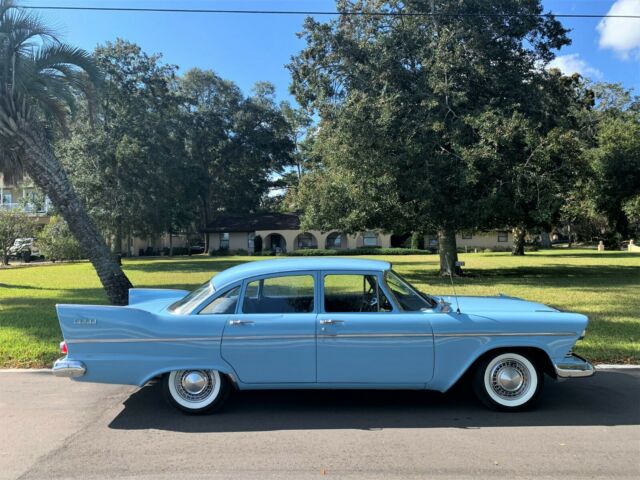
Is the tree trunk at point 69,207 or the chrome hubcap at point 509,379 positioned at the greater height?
the tree trunk at point 69,207

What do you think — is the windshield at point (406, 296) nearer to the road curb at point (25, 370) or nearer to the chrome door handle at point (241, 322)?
the chrome door handle at point (241, 322)

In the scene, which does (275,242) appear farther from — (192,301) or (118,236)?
(192,301)

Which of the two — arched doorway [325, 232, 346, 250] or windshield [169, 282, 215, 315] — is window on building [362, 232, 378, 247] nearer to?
arched doorway [325, 232, 346, 250]

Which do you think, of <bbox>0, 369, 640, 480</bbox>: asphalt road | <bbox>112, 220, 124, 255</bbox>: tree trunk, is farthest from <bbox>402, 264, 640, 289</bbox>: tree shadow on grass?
<bbox>112, 220, 124, 255</bbox>: tree trunk

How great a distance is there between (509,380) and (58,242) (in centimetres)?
3581

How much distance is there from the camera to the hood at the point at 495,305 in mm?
5409

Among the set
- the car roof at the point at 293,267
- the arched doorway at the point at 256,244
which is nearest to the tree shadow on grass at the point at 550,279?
the car roof at the point at 293,267

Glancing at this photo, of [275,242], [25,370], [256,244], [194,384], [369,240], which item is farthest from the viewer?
[275,242]

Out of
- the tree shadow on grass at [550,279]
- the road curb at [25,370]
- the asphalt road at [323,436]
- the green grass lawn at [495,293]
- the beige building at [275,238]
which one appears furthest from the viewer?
the beige building at [275,238]

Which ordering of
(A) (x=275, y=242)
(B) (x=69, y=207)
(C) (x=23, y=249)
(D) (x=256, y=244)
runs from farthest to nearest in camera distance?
(A) (x=275, y=242), (D) (x=256, y=244), (C) (x=23, y=249), (B) (x=69, y=207)

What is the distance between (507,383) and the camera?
5.09 metres

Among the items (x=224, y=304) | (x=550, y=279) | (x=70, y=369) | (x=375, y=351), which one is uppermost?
(x=224, y=304)

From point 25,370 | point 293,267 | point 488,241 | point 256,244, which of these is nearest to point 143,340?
point 293,267

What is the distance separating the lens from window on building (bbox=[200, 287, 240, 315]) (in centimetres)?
511
